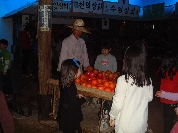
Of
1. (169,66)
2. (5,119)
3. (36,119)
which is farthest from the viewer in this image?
(36,119)

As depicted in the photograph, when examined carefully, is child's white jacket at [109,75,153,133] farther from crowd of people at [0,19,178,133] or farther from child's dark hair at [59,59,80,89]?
child's dark hair at [59,59,80,89]

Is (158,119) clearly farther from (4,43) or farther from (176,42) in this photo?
(176,42)

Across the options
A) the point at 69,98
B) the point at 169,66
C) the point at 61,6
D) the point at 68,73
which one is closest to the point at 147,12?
the point at 61,6

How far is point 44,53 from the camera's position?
503cm

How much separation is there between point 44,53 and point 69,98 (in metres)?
1.69

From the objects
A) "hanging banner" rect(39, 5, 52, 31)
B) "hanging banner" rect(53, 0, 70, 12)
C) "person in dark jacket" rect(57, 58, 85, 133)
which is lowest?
"person in dark jacket" rect(57, 58, 85, 133)

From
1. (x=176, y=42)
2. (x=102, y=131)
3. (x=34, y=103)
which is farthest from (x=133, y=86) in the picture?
(x=176, y=42)

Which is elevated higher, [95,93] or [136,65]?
[136,65]

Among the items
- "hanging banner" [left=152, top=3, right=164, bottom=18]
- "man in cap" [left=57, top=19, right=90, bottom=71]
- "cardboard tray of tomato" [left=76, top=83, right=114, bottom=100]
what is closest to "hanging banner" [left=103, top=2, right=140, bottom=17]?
"hanging banner" [left=152, top=3, right=164, bottom=18]

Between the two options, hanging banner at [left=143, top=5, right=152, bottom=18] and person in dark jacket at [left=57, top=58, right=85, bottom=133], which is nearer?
person in dark jacket at [left=57, top=58, right=85, bottom=133]

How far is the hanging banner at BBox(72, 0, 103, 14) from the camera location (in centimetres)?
1259

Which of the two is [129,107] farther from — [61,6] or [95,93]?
[61,6]

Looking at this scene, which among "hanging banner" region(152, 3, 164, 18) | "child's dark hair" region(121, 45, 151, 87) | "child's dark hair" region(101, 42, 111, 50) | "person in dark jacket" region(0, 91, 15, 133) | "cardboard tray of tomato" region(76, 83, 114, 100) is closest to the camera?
"person in dark jacket" region(0, 91, 15, 133)

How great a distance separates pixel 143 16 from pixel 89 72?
40.9 feet
